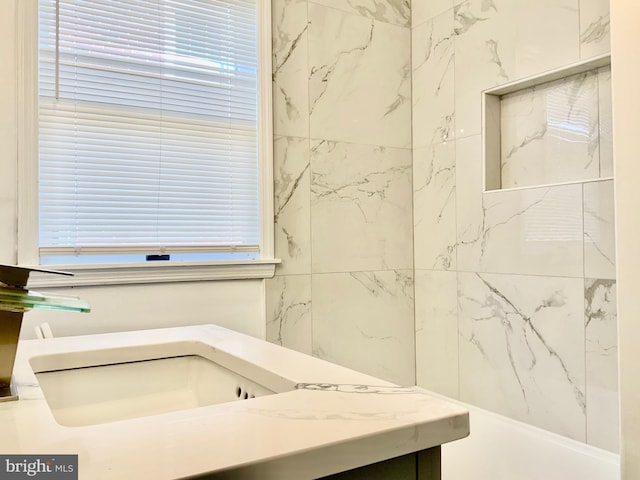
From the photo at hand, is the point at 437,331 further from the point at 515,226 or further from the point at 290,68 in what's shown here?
the point at 290,68

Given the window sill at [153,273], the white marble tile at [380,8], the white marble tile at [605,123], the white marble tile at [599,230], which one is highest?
the white marble tile at [380,8]

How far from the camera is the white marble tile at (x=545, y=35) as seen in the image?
6.17ft

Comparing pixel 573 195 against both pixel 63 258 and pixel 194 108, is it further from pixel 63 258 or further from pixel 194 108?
pixel 63 258

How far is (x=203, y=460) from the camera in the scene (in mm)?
550

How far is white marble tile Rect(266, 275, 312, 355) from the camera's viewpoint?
7.09 feet

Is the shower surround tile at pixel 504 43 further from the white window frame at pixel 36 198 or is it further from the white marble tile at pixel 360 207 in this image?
the white window frame at pixel 36 198

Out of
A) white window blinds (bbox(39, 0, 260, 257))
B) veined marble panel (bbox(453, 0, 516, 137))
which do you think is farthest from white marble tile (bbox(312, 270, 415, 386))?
veined marble panel (bbox(453, 0, 516, 137))

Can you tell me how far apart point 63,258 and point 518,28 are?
2.01 metres

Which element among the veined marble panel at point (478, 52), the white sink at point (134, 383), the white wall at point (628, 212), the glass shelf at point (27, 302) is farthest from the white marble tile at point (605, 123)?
the glass shelf at point (27, 302)

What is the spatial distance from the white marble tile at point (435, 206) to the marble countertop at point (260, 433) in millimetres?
1633

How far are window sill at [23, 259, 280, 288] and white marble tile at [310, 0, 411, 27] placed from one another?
4.16 feet

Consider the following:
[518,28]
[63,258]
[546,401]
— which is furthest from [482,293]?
[63,258]

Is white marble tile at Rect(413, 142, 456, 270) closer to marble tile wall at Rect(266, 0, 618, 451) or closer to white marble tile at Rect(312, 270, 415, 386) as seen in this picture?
marble tile wall at Rect(266, 0, 618, 451)

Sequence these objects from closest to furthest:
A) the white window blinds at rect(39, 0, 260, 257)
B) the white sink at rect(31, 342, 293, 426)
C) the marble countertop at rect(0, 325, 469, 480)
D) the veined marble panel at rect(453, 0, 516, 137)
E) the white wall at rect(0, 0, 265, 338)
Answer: the marble countertop at rect(0, 325, 469, 480), the white sink at rect(31, 342, 293, 426), the white wall at rect(0, 0, 265, 338), the white window blinds at rect(39, 0, 260, 257), the veined marble panel at rect(453, 0, 516, 137)
